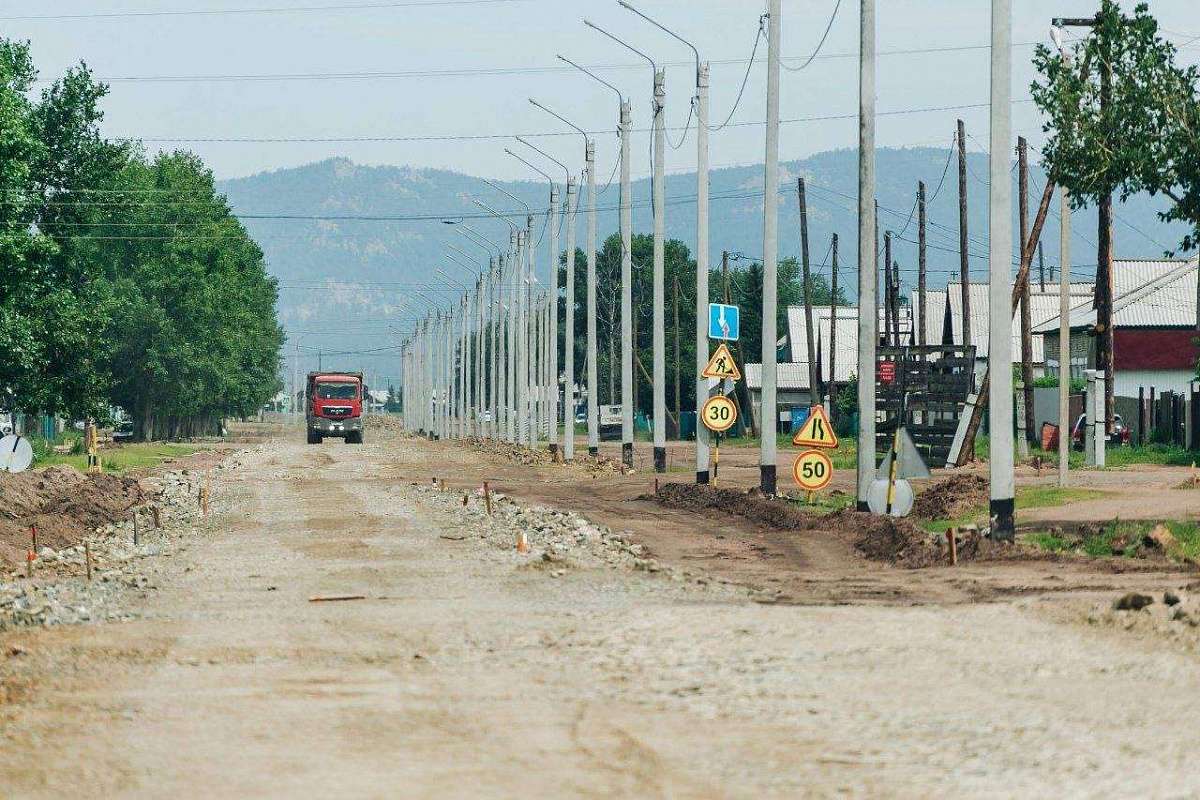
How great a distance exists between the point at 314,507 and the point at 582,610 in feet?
65.9

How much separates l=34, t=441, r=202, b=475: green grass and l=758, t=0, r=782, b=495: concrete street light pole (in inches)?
938

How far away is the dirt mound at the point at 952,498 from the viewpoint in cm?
2981

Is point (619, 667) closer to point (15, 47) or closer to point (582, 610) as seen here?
point (582, 610)

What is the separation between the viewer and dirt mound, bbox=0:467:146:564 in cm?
2890

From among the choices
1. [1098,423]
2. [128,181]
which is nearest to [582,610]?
[1098,423]

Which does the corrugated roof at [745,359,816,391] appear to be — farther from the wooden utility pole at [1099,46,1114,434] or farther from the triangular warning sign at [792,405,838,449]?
the triangular warning sign at [792,405,838,449]

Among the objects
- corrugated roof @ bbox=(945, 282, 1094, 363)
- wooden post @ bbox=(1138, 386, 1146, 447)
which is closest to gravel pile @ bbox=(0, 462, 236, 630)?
wooden post @ bbox=(1138, 386, 1146, 447)

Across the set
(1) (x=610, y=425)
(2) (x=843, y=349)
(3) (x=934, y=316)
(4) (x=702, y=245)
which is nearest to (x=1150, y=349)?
(4) (x=702, y=245)

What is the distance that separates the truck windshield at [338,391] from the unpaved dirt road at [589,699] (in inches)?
3103

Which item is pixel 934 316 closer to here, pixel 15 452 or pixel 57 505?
pixel 57 505

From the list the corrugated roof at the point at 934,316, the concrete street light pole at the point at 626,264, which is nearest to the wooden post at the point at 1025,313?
the concrete street light pole at the point at 626,264

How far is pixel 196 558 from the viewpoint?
24172 mm

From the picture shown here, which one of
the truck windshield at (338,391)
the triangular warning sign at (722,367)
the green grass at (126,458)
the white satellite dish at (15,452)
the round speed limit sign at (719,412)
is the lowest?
the green grass at (126,458)

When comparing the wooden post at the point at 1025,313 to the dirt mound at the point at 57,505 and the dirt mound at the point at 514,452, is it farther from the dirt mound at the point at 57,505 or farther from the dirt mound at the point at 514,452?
the dirt mound at the point at 57,505
